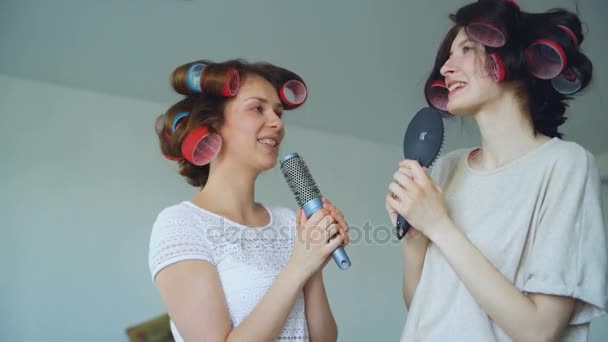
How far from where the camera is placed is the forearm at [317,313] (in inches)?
36.7

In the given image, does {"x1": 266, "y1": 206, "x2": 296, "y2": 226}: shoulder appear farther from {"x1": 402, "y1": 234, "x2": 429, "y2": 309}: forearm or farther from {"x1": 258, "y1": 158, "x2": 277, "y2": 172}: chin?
{"x1": 402, "y1": 234, "x2": 429, "y2": 309}: forearm

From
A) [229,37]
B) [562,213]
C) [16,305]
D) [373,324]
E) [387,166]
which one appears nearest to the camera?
[562,213]

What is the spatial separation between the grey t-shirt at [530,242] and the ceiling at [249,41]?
1.22 meters

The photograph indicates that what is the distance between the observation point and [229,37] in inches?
92.3

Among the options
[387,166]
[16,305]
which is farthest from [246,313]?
[387,166]

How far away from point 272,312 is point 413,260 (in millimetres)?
249

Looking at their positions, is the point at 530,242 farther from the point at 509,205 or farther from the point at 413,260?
the point at 413,260

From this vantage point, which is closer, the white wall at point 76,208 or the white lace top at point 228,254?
the white lace top at point 228,254

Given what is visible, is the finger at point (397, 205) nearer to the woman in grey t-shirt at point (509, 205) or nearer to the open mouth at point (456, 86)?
the woman in grey t-shirt at point (509, 205)

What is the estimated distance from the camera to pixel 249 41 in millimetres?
2389

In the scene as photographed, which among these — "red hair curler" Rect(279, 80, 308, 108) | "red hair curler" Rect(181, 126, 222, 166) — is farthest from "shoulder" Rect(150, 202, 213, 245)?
"red hair curler" Rect(279, 80, 308, 108)

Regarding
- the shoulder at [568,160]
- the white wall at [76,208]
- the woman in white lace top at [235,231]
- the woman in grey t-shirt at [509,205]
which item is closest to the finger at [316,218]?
the woman in white lace top at [235,231]

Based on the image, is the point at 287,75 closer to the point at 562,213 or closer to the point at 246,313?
the point at 246,313

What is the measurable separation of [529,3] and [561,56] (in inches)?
57.4
